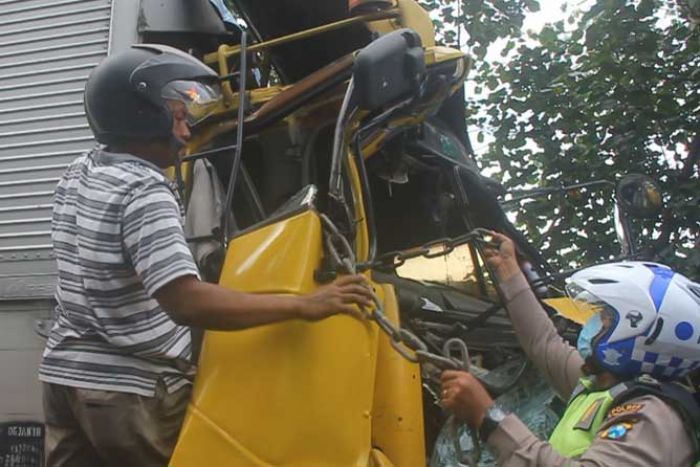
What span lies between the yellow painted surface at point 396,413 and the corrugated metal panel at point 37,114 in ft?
4.40

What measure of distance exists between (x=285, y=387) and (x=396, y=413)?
48cm

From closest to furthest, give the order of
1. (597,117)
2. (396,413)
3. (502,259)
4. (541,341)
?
1. (396,413)
2. (541,341)
3. (502,259)
4. (597,117)

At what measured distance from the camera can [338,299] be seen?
2.07 metres

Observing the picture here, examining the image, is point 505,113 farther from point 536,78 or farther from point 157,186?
point 157,186

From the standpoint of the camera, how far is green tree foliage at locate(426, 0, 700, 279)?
17.0 ft

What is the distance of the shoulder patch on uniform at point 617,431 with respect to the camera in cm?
192

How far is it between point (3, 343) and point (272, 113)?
4.10 feet

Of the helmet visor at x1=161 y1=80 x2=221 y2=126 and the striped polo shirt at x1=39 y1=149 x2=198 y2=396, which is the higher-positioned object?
the helmet visor at x1=161 y1=80 x2=221 y2=126

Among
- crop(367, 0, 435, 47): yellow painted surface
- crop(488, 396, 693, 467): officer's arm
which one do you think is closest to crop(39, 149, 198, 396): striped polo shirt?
crop(488, 396, 693, 467): officer's arm

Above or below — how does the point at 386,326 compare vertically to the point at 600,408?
above

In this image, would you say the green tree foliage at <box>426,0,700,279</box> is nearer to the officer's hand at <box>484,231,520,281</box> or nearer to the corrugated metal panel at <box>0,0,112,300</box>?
the officer's hand at <box>484,231,520,281</box>

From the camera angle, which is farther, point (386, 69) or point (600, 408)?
point (386, 69)

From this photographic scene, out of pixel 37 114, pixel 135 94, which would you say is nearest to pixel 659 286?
pixel 135 94

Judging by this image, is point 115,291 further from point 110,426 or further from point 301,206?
point 301,206
